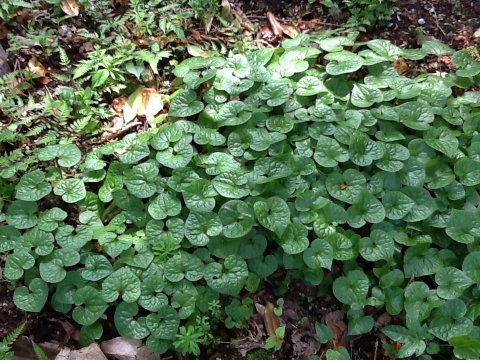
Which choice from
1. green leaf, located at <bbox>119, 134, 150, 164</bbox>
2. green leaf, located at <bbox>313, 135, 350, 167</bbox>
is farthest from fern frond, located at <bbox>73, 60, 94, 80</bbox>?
green leaf, located at <bbox>313, 135, 350, 167</bbox>

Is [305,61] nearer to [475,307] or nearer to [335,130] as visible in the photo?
[335,130]

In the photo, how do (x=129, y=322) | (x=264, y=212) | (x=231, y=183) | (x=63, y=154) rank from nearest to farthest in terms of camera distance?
(x=129, y=322), (x=264, y=212), (x=231, y=183), (x=63, y=154)

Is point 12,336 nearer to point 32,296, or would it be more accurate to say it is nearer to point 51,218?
point 32,296

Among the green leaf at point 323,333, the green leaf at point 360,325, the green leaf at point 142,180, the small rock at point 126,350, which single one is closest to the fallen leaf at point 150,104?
the green leaf at point 142,180

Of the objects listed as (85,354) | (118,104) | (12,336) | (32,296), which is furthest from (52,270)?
(118,104)

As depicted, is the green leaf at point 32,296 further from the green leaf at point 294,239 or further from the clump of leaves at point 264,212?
the green leaf at point 294,239

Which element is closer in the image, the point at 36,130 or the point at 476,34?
the point at 36,130

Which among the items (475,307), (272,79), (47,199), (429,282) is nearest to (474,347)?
(475,307)
